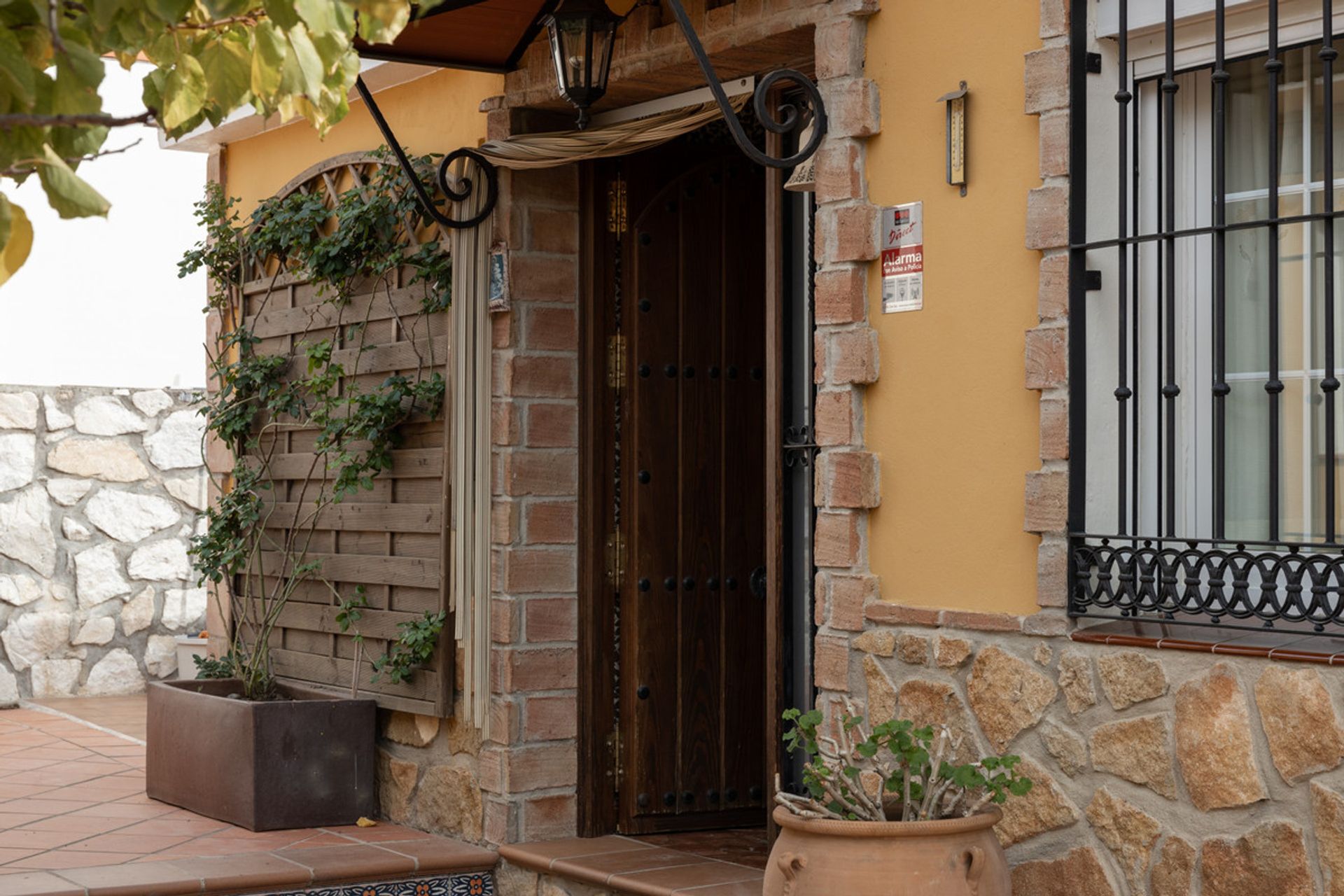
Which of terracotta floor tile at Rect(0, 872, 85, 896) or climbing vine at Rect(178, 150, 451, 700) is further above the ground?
climbing vine at Rect(178, 150, 451, 700)

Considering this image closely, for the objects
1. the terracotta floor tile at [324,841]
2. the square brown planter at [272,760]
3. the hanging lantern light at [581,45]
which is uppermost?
the hanging lantern light at [581,45]

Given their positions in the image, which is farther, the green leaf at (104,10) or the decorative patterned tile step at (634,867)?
the decorative patterned tile step at (634,867)

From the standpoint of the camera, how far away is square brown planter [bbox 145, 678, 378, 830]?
21.2 ft

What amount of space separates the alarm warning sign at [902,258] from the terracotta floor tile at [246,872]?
9.24 ft

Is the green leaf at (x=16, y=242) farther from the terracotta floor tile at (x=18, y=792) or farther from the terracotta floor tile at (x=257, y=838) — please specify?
the terracotta floor tile at (x=18, y=792)

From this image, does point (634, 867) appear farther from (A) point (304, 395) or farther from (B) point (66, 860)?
(A) point (304, 395)

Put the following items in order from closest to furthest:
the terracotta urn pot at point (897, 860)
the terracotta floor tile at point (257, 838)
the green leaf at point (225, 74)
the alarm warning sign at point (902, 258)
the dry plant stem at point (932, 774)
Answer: the green leaf at point (225, 74)
the terracotta urn pot at point (897, 860)
the dry plant stem at point (932, 774)
the alarm warning sign at point (902, 258)
the terracotta floor tile at point (257, 838)

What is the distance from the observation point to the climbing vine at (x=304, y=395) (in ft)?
21.8

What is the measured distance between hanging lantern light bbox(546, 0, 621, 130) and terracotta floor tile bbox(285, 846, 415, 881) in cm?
268

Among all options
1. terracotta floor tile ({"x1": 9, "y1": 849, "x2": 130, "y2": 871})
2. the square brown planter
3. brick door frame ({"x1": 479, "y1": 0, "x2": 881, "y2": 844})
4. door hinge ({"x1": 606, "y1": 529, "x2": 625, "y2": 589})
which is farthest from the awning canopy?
terracotta floor tile ({"x1": 9, "y1": 849, "x2": 130, "y2": 871})

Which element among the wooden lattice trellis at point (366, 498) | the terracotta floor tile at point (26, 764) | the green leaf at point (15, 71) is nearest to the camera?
the green leaf at point (15, 71)

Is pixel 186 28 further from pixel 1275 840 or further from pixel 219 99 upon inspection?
pixel 1275 840

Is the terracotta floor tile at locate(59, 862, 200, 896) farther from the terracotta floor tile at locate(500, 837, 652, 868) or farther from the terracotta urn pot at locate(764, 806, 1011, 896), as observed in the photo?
the terracotta urn pot at locate(764, 806, 1011, 896)

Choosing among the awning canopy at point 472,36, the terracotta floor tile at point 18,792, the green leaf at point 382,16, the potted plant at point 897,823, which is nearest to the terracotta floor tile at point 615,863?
the potted plant at point 897,823
